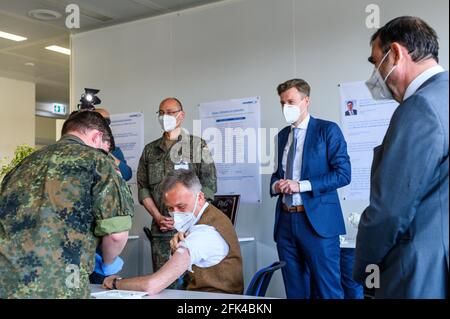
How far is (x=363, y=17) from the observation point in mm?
3902

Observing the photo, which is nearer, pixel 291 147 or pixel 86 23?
pixel 291 147

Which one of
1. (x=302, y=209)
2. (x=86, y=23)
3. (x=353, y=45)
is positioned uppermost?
(x=86, y=23)

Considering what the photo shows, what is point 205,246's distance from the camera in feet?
7.53

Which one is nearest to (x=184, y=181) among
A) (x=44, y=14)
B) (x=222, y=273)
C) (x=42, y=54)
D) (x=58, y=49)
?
(x=222, y=273)

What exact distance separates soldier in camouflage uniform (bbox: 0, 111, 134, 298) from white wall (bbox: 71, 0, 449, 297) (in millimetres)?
2259

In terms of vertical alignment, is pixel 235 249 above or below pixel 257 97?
below

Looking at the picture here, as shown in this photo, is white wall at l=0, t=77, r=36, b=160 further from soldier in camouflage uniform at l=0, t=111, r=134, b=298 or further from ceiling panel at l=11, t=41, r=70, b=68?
soldier in camouflage uniform at l=0, t=111, r=134, b=298

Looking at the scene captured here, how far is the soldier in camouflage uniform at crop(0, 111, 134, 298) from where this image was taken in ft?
5.65

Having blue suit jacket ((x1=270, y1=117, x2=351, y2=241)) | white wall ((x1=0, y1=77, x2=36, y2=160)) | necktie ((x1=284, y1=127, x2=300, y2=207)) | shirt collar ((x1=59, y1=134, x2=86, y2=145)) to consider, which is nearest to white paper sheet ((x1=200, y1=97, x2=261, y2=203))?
necktie ((x1=284, y1=127, x2=300, y2=207))

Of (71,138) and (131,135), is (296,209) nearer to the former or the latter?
(71,138)

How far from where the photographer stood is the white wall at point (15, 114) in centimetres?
847

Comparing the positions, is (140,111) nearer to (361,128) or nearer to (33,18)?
(33,18)
